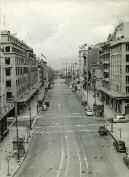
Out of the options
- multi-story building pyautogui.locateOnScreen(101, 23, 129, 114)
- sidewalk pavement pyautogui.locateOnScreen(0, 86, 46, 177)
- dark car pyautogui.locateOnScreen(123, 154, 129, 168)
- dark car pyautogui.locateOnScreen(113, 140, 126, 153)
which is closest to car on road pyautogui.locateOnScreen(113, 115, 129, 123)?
multi-story building pyautogui.locateOnScreen(101, 23, 129, 114)

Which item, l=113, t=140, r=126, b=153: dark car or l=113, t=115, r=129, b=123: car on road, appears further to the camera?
l=113, t=115, r=129, b=123: car on road

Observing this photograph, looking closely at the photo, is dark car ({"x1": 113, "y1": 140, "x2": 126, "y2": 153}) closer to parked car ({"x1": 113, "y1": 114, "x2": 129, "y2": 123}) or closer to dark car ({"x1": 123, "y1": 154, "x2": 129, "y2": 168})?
dark car ({"x1": 123, "y1": 154, "x2": 129, "y2": 168})

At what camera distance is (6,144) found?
172 ft

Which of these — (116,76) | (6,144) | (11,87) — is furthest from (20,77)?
(6,144)

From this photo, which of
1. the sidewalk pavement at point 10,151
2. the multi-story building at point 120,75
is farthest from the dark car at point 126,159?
the multi-story building at point 120,75

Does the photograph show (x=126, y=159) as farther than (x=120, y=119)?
No

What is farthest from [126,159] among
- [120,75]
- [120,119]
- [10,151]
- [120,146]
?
[120,75]

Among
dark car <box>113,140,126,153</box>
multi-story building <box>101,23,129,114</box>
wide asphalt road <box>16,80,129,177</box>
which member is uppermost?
multi-story building <box>101,23,129,114</box>

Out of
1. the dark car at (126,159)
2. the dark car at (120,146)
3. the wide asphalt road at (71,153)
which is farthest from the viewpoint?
the dark car at (120,146)

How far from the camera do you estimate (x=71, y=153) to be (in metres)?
47.7

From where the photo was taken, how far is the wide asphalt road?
39.7m

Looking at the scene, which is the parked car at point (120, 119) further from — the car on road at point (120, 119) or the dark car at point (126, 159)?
the dark car at point (126, 159)

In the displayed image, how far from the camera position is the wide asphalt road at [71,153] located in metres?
39.7

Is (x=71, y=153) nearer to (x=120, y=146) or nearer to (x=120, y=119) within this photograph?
(x=120, y=146)
